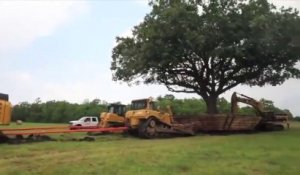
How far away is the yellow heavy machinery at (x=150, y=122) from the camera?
32.2 metres

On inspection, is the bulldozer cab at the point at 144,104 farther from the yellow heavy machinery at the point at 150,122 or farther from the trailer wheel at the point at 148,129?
the trailer wheel at the point at 148,129

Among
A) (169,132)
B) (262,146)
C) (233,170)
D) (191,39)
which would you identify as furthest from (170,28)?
(233,170)

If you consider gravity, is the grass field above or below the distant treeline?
below

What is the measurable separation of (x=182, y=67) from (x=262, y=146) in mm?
18636

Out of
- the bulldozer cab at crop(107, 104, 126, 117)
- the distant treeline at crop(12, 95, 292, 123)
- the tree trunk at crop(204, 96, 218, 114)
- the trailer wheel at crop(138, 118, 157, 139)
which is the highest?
the distant treeline at crop(12, 95, 292, 123)

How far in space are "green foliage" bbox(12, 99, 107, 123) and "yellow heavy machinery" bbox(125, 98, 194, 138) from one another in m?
46.1

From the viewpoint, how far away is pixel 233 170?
1706cm

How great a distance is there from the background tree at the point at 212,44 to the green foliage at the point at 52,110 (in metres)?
38.5

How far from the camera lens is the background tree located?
37.2 meters

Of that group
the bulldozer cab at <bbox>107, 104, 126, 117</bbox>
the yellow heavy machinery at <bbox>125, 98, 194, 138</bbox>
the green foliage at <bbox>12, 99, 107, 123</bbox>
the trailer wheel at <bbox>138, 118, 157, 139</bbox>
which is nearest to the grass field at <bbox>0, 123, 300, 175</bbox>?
the trailer wheel at <bbox>138, 118, 157, 139</bbox>

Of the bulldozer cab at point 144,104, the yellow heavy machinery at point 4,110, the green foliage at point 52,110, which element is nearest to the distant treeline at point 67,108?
the green foliage at point 52,110

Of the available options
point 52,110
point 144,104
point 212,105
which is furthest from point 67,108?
point 144,104

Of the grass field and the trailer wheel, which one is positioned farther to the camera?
the trailer wheel

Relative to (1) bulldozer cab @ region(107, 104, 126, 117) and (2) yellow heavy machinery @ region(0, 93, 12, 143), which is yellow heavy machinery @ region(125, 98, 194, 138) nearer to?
(1) bulldozer cab @ region(107, 104, 126, 117)
